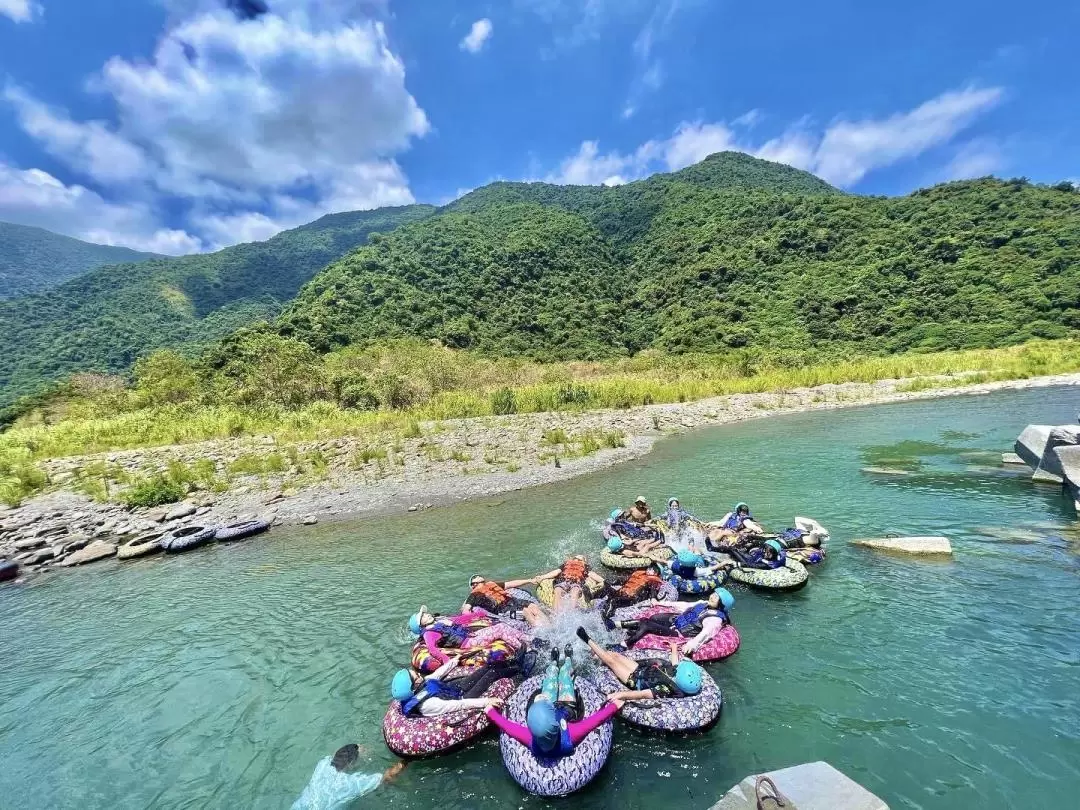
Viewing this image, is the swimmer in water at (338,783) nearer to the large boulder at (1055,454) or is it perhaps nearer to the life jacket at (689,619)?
the life jacket at (689,619)

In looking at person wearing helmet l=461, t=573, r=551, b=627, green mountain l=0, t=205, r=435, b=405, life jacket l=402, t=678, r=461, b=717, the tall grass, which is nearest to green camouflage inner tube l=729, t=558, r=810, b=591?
person wearing helmet l=461, t=573, r=551, b=627

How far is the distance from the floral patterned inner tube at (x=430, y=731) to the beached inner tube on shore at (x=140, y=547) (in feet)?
45.0

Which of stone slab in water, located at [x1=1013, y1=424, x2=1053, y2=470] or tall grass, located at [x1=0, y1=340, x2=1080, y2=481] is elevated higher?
tall grass, located at [x1=0, y1=340, x2=1080, y2=481]

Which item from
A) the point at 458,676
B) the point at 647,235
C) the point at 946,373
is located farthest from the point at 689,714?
the point at 647,235

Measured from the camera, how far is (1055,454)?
15.1 meters

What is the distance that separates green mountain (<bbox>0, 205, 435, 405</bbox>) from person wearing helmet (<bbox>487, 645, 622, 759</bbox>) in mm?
81719

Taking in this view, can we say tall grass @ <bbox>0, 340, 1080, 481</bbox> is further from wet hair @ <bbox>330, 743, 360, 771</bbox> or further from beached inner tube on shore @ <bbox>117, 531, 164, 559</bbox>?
wet hair @ <bbox>330, 743, 360, 771</bbox>

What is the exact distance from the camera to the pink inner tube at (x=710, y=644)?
842cm

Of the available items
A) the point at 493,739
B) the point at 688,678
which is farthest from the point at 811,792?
the point at 493,739

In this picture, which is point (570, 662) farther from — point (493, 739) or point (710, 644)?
point (710, 644)

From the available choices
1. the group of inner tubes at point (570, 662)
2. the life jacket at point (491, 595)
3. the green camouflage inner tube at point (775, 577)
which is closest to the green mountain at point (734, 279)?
the green camouflage inner tube at point (775, 577)

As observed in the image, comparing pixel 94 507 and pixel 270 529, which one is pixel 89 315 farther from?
pixel 270 529

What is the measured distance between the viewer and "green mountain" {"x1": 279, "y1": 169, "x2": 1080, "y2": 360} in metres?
62.4

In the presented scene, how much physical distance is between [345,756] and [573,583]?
5.03 meters
